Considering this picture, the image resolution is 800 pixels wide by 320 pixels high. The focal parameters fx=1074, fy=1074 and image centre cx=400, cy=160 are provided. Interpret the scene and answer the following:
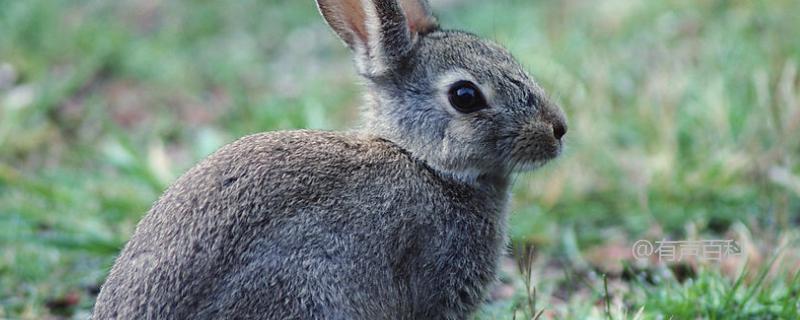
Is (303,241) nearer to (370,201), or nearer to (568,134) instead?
(370,201)

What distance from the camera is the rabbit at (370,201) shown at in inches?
136

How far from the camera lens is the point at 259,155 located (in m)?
3.73

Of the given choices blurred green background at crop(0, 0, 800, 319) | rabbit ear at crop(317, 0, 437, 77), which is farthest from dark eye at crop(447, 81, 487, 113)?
blurred green background at crop(0, 0, 800, 319)

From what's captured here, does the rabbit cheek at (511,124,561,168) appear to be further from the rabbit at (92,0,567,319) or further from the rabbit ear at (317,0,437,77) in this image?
the rabbit ear at (317,0,437,77)

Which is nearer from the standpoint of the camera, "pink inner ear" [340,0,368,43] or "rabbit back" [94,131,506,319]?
"rabbit back" [94,131,506,319]

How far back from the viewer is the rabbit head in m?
4.20

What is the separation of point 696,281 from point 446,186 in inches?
46.6

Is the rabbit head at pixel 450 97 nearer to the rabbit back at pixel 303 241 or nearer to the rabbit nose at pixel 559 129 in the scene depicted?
the rabbit nose at pixel 559 129

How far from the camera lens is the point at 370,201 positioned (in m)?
3.80

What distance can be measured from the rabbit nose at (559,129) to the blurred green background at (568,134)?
320 mm

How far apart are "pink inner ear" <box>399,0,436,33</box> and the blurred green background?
2.63 feet

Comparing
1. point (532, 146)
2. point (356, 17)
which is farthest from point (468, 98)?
point (356, 17)

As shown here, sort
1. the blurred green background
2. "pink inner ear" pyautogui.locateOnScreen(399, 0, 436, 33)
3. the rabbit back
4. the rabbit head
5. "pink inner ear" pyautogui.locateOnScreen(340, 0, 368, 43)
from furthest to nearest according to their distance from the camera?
1. the blurred green background
2. "pink inner ear" pyautogui.locateOnScreen(399, 0, 436, 33)
3. "pink inner ear" pyautogui.locateOnScreen(340, 0, 368, 43)
4. the rabbit head
5. the rabbit back

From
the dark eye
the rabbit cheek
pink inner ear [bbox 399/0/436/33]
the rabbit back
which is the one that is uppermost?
pink inner ear [bbox 399/0/436/33]
